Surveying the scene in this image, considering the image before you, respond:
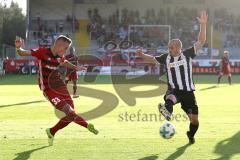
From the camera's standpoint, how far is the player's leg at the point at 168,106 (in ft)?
30.8

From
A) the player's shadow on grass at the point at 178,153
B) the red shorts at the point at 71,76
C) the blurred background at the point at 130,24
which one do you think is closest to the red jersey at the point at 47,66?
the player's shadow on grass at the point at 178,153

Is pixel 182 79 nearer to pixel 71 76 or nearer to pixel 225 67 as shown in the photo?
pixel 71 76

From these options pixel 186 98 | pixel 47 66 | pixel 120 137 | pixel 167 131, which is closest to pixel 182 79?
pixel 186 98

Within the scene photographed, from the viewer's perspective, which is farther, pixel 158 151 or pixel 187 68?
pixel 187 68

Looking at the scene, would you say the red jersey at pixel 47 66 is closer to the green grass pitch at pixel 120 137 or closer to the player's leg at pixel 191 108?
the green grass pitch at pixel 120 137

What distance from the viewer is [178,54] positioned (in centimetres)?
998

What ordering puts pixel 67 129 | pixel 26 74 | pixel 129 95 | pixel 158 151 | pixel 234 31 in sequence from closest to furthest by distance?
pixel 158 151 < pixel 67 129 < pixel 129 95 < pixel 26 74 < pixel 234 31

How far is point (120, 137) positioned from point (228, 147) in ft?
7.36

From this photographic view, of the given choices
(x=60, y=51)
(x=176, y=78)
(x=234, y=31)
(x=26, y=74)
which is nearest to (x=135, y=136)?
(x=176, y=78)

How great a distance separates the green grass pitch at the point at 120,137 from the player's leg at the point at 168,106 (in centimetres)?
59

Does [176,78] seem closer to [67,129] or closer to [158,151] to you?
[158,151]

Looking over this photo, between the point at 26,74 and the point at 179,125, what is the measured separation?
31.0 meters

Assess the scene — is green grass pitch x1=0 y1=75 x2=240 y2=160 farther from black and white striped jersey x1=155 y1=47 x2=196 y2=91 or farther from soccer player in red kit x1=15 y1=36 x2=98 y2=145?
black and white striped jersey x1=155 y1=47 x2=196 y2=91

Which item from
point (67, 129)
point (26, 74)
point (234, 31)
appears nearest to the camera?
point (67, 129)
